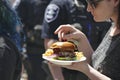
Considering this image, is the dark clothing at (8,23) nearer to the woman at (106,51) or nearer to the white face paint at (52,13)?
the woman at (106,51)

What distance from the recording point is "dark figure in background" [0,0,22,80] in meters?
2.26

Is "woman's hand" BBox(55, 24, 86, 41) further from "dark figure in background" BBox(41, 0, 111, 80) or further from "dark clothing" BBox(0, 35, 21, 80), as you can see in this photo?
"dark figure in background" BBox(41, 0, 111, 80)

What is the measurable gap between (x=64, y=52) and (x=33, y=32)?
104 inches

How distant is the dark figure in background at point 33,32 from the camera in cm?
499

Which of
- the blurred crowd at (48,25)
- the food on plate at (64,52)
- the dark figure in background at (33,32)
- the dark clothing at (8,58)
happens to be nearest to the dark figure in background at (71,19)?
the blurred crowd at (48,25)

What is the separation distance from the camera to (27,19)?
16.8 ft

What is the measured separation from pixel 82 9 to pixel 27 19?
1353 millimetres

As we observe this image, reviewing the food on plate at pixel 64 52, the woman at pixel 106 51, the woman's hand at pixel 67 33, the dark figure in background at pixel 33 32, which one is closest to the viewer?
the woman at pixel 106 51

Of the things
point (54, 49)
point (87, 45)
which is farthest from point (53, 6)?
point (54, 49)

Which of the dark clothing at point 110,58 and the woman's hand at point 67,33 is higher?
the woman's hand at point 67,33

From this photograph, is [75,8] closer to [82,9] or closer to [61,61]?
[82,9]

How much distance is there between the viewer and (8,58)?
2268 mm

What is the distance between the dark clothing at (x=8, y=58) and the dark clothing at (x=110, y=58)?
1.50ft

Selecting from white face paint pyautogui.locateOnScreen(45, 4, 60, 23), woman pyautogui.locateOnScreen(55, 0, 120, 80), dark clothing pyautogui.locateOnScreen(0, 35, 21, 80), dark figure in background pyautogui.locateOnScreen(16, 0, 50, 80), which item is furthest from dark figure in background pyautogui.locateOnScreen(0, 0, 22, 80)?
dark figure in background pyautogui.locateOnScreen(16, 0, 50, 80)
